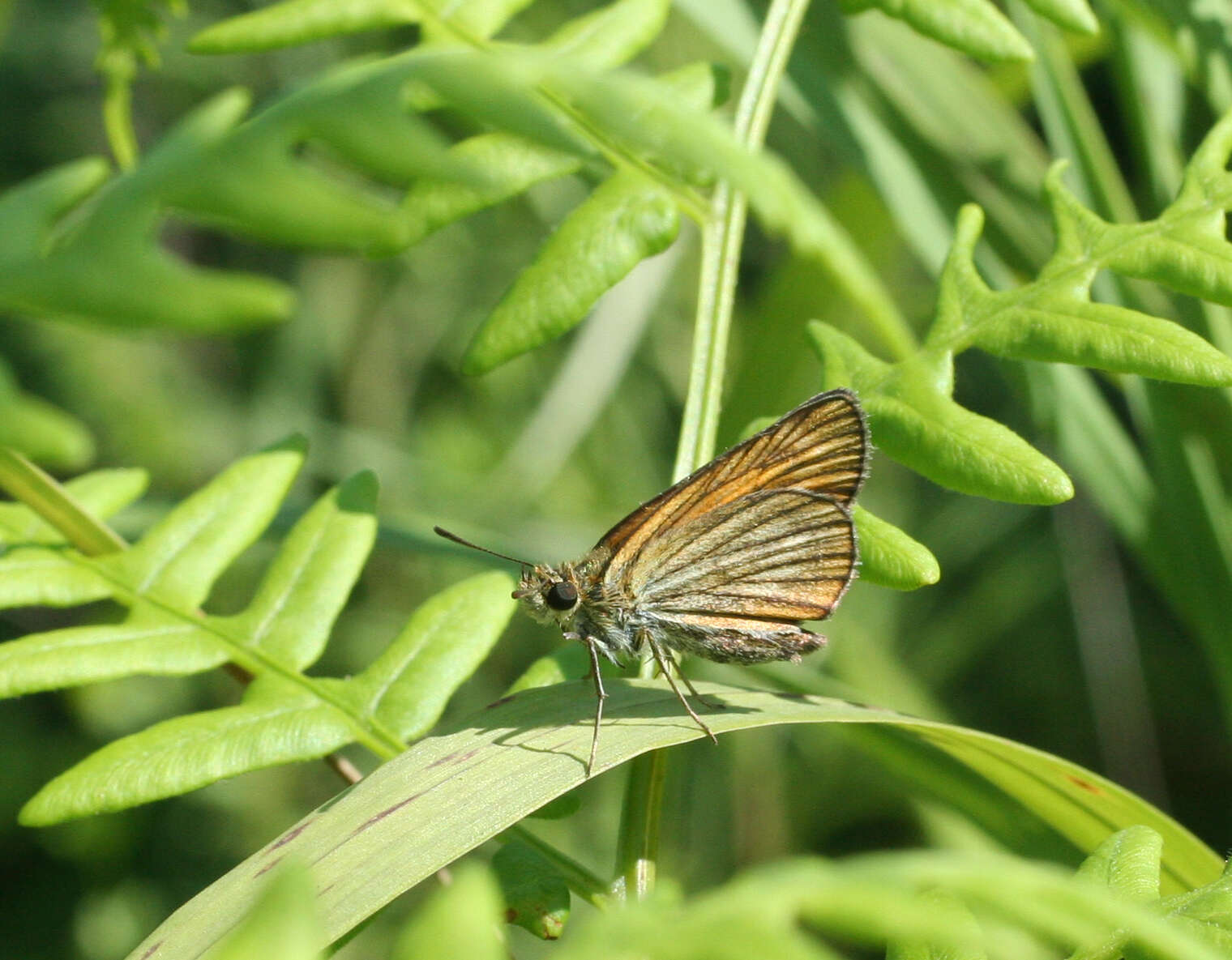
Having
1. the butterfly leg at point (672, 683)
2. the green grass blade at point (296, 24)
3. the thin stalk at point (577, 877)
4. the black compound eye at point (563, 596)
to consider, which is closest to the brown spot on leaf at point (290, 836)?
the thin stalk at point (577, 877)

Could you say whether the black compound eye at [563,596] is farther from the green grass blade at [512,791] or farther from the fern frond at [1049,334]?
the fern frond at [1049,334]

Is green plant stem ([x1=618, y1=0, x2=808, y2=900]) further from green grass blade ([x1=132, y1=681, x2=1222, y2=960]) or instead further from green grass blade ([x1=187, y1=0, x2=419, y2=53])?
green grass blade ([x1=187, y1=0, x2=419, y2=53])

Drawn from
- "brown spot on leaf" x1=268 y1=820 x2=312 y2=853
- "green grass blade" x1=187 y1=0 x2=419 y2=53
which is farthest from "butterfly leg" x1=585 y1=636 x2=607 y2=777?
"green grass blade" x1=187 y1=0 x2=419 y2=53

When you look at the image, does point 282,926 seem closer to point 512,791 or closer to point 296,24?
point 512,791

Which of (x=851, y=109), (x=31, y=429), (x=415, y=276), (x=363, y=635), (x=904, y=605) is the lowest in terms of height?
(x=363, y=635)

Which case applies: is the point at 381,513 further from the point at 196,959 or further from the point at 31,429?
the point at 31,429

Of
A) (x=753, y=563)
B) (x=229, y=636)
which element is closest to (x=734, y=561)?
(x=753, y=563)

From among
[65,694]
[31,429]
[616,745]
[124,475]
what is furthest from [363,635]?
[31,429]
